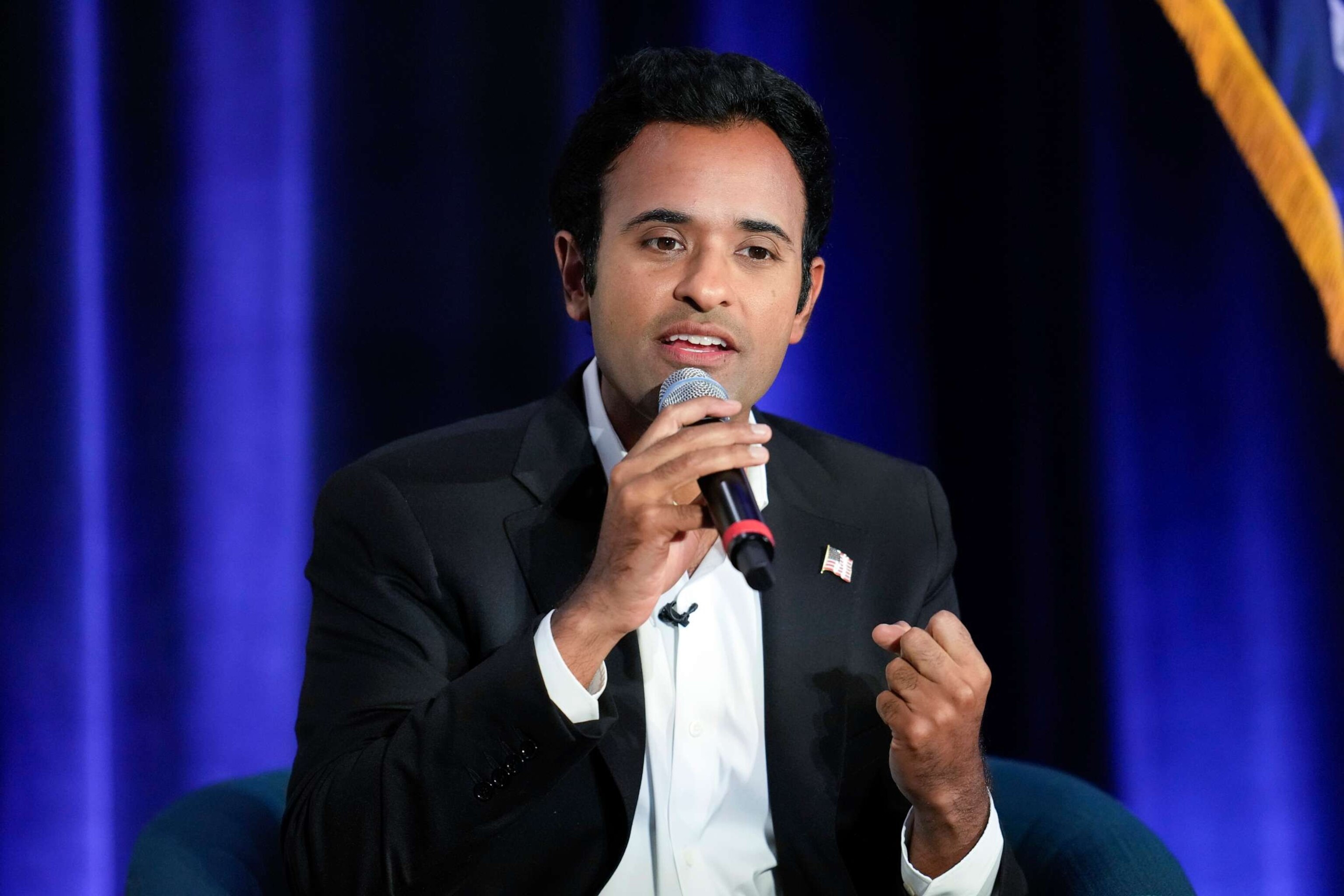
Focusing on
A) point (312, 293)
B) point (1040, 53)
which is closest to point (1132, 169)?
point (1040, 53)

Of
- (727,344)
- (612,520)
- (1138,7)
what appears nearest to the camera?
(612,520)

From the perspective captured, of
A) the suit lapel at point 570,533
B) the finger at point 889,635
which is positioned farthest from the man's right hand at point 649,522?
the finger at point 889,635

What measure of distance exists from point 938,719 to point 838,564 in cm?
37

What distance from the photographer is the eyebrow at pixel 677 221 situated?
1725mm

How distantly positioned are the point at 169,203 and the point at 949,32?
1.69 meters

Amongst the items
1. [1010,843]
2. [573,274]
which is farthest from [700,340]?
[1010,843]

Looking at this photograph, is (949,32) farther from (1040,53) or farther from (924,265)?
(924,265)

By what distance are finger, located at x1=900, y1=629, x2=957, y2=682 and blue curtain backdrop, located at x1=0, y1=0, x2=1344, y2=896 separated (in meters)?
1.28

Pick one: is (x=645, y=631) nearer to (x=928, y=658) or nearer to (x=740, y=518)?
(x=928, y=658)

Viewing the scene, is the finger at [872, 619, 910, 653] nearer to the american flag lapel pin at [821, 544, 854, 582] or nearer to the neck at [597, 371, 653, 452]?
the american flag lapel pin at [821, 544, 854, 582]

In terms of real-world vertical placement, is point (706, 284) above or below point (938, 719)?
above

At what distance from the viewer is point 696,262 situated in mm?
1704

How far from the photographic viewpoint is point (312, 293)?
257 cm

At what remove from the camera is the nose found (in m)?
1.66
